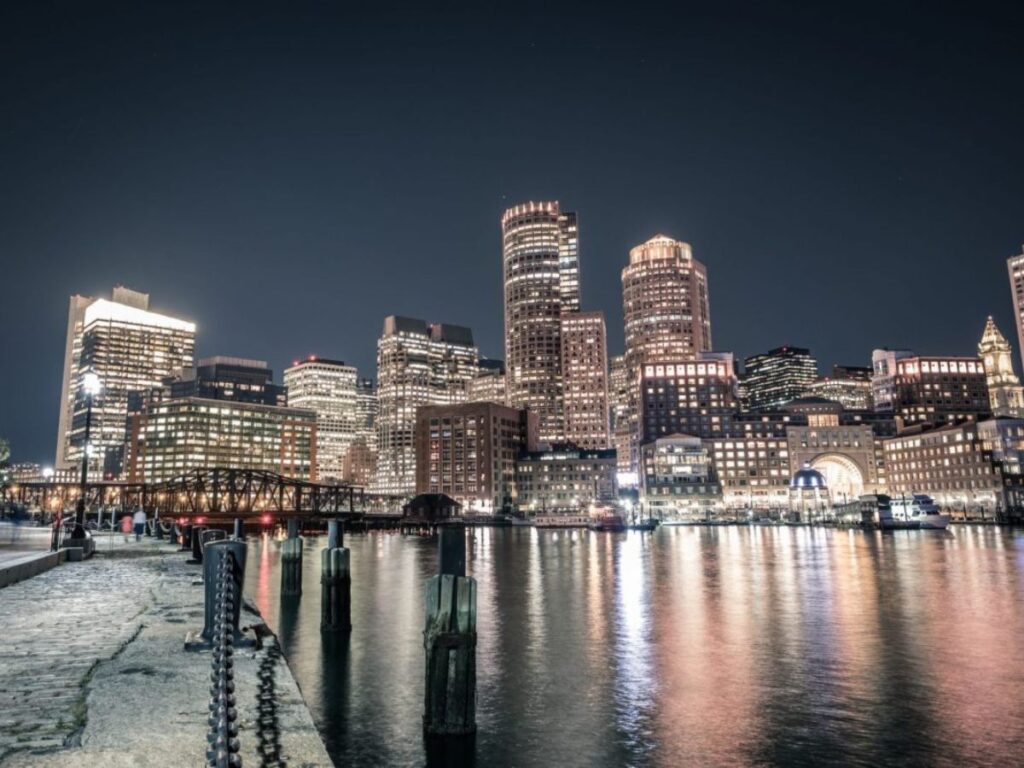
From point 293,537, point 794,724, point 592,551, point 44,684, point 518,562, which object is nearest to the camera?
point 44,684

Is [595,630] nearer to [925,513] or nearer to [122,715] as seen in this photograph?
[122,715]

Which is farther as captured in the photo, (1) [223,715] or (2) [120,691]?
(2) [120,691]

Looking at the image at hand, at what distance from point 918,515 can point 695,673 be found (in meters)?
159

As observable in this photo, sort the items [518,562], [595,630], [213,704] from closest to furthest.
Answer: [213,704], [595,630], [518,562]

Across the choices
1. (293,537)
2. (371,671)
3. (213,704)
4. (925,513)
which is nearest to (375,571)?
(293,537)

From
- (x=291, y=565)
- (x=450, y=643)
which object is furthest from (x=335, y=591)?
(x=450, y=643)

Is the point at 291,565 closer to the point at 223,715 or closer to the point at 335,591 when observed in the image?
the point at 335,591

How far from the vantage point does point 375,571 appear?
69125 millimetres

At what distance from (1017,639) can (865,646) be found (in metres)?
6.82

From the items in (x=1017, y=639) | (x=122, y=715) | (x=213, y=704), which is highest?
(x=213, y=704)

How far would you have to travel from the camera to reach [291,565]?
152ft

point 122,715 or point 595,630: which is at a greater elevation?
point 122,715

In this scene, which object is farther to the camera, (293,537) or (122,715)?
(293,537)

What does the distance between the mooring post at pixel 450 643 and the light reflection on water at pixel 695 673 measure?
0.90 metres
